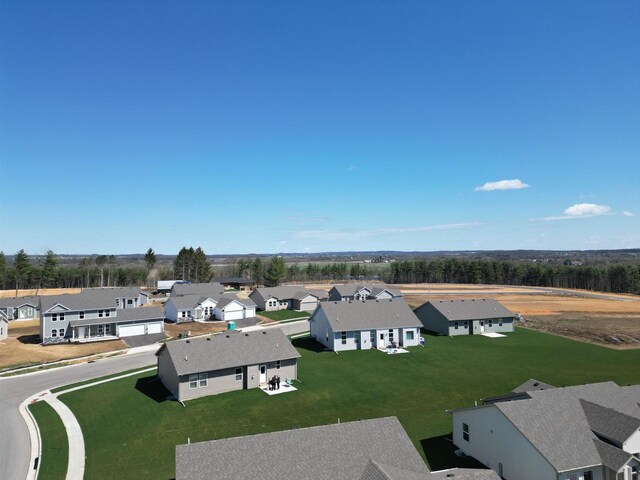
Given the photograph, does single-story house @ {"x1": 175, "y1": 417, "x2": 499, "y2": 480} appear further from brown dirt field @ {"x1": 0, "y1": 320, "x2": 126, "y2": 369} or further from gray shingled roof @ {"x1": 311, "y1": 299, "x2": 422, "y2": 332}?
brown dirt field @ {"x1": 0, "y1": 320, "x2": 126, "y2": 369}

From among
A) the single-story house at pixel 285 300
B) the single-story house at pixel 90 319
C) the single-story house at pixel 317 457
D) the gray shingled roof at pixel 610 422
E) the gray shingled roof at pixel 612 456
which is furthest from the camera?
the single-story house at pixel 285 300

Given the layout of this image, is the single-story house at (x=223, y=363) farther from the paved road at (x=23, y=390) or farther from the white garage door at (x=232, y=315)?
the white garage door at (x=232, y=315)

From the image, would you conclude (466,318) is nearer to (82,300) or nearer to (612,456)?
(612,456)

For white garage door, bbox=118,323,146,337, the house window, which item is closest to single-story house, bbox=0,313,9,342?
white garage door, bbox=118,323,146,337

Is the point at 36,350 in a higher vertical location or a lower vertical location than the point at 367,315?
lower

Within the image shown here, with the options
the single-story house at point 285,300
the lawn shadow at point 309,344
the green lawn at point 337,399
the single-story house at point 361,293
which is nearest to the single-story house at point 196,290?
the single-story house at point 285,300

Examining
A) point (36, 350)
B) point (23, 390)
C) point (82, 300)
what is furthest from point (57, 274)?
point (23, 390)
